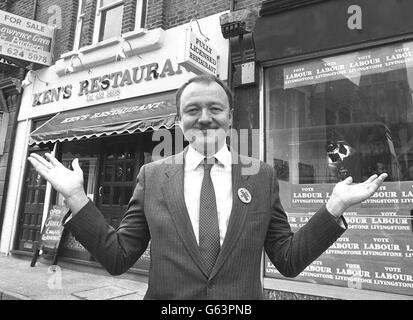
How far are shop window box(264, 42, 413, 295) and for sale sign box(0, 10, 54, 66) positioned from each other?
6151 millimetres

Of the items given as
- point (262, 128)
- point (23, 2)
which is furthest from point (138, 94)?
point (23, 2)

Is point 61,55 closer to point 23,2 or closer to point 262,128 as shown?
point 23,2

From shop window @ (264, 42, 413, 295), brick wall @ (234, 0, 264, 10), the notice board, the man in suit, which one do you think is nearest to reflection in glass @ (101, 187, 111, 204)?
the notice board

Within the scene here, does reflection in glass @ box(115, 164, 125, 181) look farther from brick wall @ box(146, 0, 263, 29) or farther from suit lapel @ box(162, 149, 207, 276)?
suit lapel @ box(162, 149, 207, 276)

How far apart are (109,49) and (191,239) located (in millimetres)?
6741

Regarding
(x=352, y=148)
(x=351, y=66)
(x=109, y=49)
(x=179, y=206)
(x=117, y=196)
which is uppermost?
(x=109, y=49)

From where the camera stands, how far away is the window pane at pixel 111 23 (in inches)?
308

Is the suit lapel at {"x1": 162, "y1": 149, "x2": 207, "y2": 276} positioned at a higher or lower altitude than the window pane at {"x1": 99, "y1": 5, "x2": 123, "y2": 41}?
lower

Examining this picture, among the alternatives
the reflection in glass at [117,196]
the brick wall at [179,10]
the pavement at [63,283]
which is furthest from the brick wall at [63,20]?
the pavement at [63,283]

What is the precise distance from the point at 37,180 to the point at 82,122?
8.87 ft

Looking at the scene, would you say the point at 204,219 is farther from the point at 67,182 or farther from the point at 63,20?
the point at 63,20

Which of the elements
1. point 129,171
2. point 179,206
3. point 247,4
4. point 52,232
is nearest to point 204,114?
point 179,206

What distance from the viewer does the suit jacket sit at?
1423mm

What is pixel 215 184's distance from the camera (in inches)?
65.3
